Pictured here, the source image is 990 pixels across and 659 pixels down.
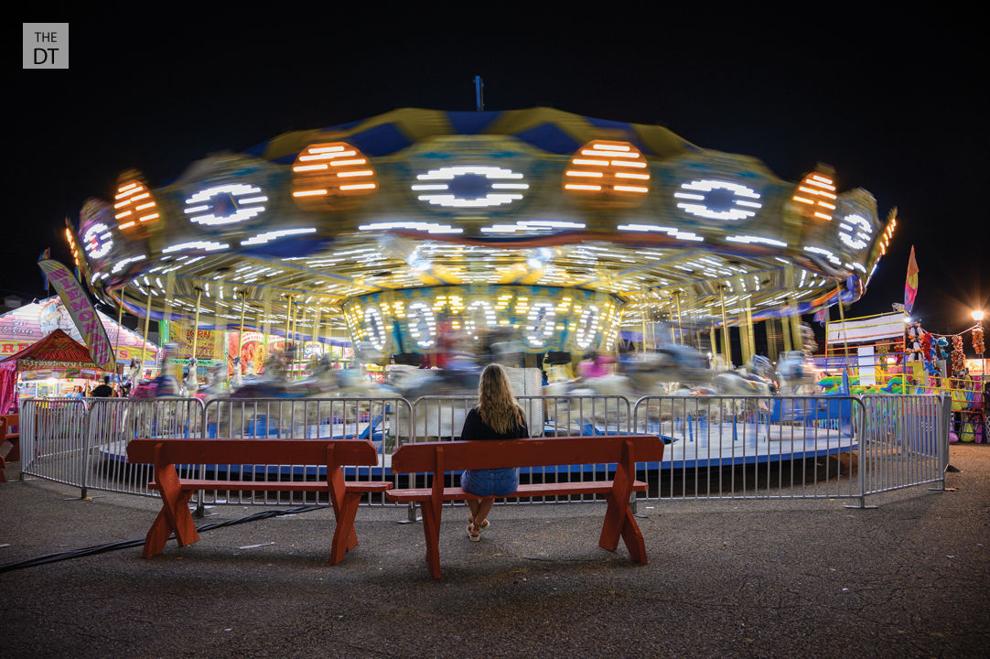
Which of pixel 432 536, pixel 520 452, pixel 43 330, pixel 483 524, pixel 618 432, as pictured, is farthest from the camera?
pixel 43 330

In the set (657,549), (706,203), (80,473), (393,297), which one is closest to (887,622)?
(657,549)

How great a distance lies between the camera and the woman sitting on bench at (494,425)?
4.35 metres

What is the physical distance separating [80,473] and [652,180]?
308 inches

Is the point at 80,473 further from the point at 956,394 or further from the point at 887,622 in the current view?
the point at 956,394

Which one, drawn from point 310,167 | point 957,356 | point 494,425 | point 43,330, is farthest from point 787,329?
point 43,330

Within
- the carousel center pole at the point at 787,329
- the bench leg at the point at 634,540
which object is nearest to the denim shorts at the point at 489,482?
the bench leg at the point at 634,540

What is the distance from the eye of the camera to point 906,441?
689 centimetres

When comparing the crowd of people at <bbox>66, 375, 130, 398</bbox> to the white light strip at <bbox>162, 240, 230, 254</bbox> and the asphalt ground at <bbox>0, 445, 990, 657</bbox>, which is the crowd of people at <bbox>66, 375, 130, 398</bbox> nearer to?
the white light strip at <bbox>162, 240, 230, 254</bbox>

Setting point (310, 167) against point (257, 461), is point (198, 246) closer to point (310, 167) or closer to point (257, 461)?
point (310, 167)

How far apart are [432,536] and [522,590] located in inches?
26.6

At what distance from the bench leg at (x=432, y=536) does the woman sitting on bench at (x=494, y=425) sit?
0.49 meters

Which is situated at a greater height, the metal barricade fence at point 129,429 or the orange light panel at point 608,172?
the orange light panel at point 608,172

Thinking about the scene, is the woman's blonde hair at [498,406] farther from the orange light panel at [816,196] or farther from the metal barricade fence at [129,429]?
the orange light panel at [816,196]

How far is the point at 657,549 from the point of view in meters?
4.36
